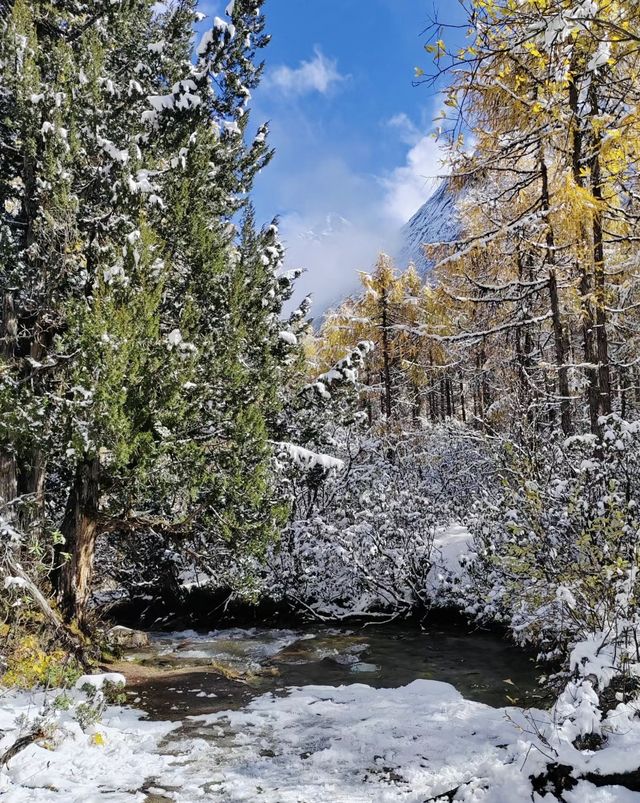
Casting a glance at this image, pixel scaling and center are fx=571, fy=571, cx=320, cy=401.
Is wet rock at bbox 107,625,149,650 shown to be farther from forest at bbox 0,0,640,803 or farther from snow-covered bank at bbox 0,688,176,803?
snow-covered bank at bbox 0,688,176,803

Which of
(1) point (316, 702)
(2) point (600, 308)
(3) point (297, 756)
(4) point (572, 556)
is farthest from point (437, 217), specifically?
(3) point (297, 756)

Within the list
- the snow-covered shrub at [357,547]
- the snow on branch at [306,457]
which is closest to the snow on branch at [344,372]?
the snow on branch at [306,457]

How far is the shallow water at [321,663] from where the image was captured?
7.75m

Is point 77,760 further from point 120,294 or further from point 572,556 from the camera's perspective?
→ point 572,556

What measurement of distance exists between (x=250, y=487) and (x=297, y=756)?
471 cm

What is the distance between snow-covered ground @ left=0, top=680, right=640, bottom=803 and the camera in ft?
15.4

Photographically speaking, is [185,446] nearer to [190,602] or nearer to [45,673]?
[45,673]

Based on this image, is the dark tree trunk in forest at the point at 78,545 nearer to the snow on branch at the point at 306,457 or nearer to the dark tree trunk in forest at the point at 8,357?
the dark tree trunk in forest at the point at 8,357

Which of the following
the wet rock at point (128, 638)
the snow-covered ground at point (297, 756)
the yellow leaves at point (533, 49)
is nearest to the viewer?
the yellow leaves at point (533, 49)

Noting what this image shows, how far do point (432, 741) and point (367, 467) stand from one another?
29.7 feet

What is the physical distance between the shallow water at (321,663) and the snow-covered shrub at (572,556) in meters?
0.66

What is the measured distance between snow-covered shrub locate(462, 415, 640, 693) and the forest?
0.19 feet

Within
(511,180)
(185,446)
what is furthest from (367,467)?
(511,180)

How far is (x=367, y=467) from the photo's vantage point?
14.7 m
